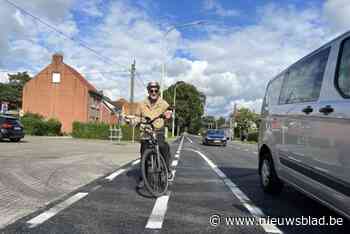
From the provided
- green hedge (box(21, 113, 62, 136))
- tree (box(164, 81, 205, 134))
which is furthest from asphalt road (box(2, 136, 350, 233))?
tree (box(164, 81, 205, 134))

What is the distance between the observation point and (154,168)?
259 inches

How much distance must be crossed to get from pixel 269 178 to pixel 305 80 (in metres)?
2.19

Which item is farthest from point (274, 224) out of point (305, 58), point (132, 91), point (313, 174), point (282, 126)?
point (132, 91)

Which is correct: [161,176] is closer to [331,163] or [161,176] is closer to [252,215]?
[252,215]

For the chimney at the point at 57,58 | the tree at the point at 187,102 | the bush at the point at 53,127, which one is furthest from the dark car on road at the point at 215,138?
the tree at the point at 187,102

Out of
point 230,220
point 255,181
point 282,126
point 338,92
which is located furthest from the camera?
point 255,181

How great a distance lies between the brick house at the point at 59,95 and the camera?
54250 millimetres

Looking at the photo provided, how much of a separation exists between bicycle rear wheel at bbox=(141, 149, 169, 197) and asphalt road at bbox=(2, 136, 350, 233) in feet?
0.62

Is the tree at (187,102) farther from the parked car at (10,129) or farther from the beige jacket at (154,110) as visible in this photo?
the beige jacket at (154,110)

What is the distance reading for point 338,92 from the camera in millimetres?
3990

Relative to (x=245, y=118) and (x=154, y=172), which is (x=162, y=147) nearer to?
(x=154, y=172)

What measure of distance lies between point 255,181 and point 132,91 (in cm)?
2328

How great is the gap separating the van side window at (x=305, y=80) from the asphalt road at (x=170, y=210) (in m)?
Answer: 1.59

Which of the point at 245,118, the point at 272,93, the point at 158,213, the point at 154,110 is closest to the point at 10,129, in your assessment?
the point at 154,110
